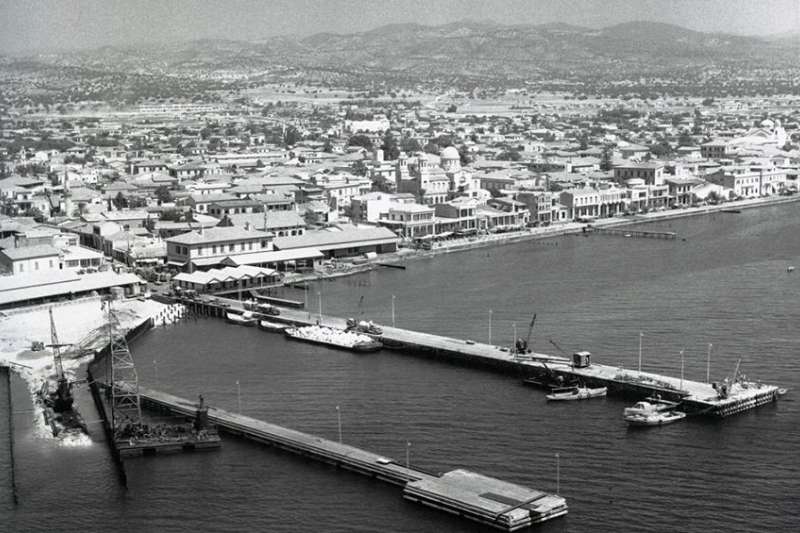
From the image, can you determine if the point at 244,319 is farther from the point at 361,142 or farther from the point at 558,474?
the point at 361,142

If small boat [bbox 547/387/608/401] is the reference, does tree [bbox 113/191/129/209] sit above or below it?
above

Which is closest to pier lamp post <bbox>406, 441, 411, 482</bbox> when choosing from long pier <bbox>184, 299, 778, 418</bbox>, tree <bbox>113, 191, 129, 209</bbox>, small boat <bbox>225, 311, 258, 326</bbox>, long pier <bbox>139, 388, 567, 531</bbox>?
long pier <bbox>139, 388, 567, 531</bbox>

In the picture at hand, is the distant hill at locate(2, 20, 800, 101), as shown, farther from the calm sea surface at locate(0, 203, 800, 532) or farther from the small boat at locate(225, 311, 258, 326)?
the calm sea surface at locate(0, 203, 800, 532)

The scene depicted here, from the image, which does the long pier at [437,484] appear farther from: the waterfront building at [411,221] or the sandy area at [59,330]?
the waterfront building at [411,221]

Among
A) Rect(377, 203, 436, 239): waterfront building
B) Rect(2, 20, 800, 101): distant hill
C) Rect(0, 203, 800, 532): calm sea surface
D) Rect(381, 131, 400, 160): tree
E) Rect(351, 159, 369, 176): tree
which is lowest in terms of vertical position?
Rect(0, 203, 800, 532): calm sea surface

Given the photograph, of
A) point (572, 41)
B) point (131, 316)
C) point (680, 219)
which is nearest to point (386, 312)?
point (131, 316)

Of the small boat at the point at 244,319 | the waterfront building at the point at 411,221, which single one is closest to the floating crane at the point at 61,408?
the small boat at the point at 244,319

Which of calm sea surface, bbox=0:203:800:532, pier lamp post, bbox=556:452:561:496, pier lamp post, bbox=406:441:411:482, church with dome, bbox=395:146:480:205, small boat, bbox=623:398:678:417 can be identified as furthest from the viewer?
church with dome, bbox=395:146:480:205
